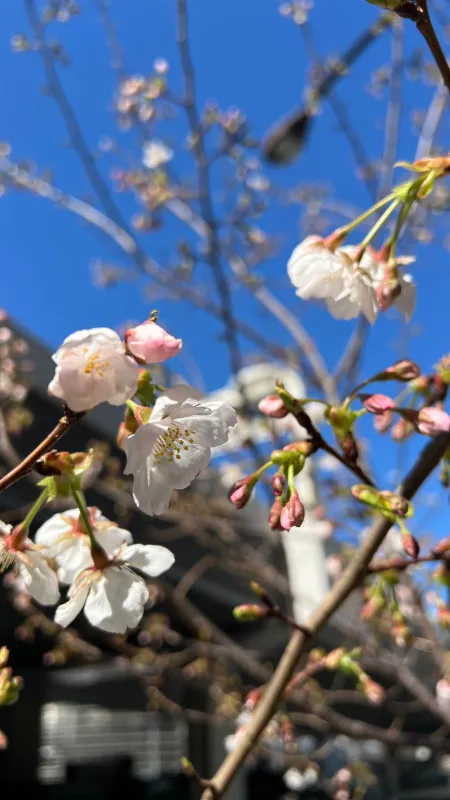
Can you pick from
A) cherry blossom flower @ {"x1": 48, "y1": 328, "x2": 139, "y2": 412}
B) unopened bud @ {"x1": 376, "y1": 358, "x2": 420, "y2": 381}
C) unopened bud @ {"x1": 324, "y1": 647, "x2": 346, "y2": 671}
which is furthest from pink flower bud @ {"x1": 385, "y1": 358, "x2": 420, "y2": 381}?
unopened bud @ {"x1": 324, "y1": 647, "x2": 346, "y2": 671}

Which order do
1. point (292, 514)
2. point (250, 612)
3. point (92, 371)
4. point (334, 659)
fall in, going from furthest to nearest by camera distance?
point (334, 659)
point (250, 612)
point (292, 514)
point (92, 371)

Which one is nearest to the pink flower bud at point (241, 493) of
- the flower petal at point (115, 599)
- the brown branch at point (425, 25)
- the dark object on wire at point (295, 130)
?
the flower petal at point (115, 599)

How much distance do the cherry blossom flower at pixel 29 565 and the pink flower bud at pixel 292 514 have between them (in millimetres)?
259

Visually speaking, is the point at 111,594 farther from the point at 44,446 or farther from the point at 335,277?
Answer: the point at 335,277

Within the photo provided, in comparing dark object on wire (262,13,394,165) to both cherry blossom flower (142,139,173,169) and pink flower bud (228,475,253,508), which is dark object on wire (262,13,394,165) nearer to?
cherry blossom flower (142,139,173,169)

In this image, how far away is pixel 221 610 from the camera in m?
5.54

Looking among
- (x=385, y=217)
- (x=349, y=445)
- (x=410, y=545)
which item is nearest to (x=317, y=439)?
(x=349, y=445)

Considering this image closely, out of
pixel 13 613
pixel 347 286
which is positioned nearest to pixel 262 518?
pixel 13 613

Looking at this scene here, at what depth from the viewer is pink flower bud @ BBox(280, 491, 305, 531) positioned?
2.09 ft

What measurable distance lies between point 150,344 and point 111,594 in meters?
0.32

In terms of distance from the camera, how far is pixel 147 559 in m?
0.72

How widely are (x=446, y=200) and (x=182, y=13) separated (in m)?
1.93

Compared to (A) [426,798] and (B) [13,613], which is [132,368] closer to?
(B) [13,613]

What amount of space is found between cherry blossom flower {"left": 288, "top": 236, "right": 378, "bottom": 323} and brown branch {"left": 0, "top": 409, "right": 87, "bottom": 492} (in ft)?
1.33
